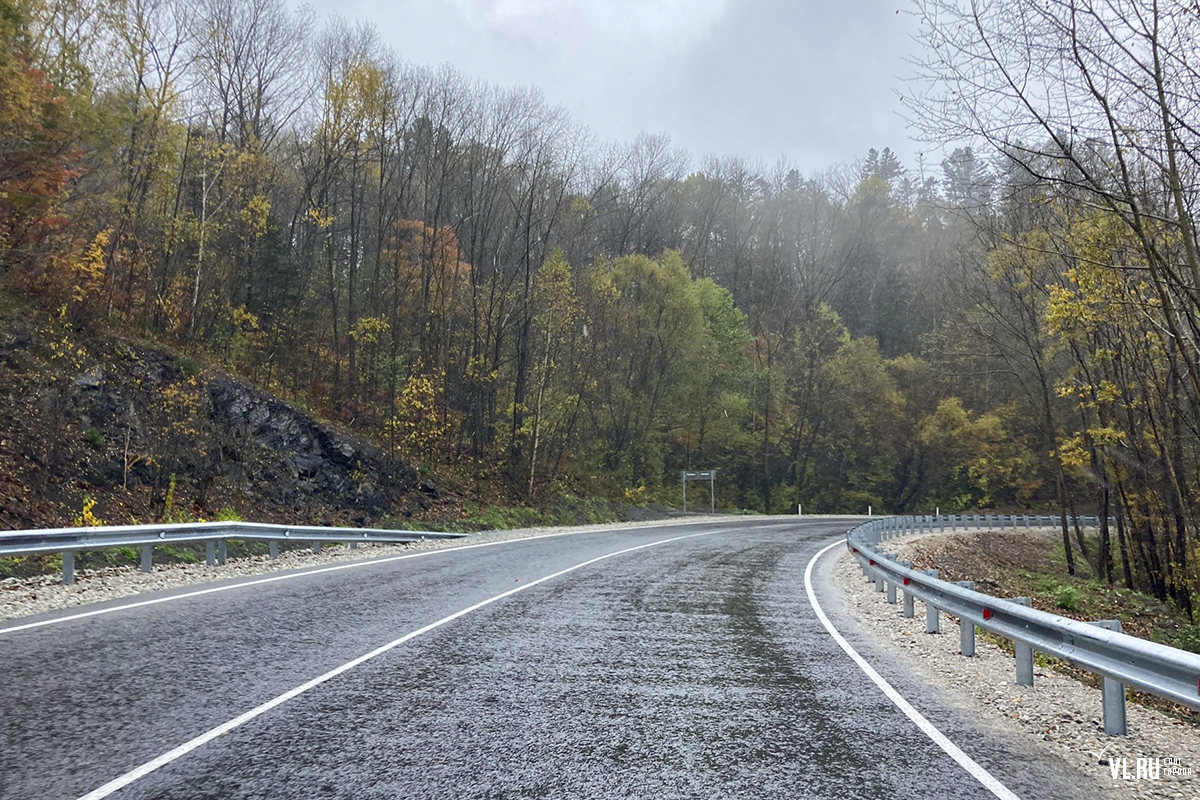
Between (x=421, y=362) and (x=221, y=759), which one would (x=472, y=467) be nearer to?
(x=421, y=362)

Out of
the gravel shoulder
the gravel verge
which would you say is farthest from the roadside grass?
the gravel verge

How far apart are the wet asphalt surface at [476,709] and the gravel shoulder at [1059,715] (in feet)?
0.91

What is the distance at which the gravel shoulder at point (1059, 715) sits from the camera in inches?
184

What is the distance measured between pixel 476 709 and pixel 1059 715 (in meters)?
4.22

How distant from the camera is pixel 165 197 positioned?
1107 inches

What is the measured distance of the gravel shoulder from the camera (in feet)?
15.3

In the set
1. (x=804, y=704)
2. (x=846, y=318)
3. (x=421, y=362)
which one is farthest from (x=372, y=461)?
(x=846, y=318)

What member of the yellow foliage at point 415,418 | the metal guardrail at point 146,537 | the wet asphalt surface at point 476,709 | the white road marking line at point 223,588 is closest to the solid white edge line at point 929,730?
the wet asphalt surface at point 476,709

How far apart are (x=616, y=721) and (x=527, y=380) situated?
35295 mm

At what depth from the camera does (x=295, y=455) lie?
24562mm

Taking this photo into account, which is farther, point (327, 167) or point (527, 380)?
point (527, 380)

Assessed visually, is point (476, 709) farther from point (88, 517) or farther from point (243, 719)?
point (88, 517)

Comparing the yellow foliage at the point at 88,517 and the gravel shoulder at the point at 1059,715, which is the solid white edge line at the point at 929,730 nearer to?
the gravel shoulder at the point at 1059,715

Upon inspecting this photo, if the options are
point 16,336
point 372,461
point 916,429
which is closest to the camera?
point 16,336
